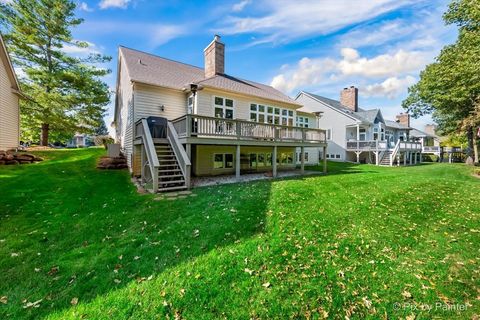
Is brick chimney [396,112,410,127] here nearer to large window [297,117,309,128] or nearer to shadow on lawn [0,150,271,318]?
large window [297,117,309,128]

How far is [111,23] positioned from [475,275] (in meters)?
16.8

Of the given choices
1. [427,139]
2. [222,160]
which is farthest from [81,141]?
[427,139]

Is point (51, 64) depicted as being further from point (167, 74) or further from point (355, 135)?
point (355, 135)

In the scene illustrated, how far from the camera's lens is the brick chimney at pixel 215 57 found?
47.4 feet

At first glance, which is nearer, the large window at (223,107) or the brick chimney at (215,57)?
the large window at (223,107)

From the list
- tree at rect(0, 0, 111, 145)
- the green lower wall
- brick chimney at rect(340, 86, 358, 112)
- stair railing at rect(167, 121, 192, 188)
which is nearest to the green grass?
stair railing at rect(167, 121, 192, 188)

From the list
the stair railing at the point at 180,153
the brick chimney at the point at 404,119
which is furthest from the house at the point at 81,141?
the brick chimney at the point at 404,119

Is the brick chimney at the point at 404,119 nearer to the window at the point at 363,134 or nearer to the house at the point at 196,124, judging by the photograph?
the window at the point at 363,134

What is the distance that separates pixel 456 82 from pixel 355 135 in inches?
379

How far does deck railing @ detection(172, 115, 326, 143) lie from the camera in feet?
31.0

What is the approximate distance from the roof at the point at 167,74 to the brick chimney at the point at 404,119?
3287cm

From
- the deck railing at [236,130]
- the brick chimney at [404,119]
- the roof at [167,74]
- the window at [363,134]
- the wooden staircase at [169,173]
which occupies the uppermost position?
the brick chimney at [404,119]

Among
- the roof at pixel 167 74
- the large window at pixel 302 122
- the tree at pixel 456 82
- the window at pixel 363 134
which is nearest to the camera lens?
the roof at pixel 167 74

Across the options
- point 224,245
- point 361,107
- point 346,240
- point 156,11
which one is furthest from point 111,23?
point 361,107
